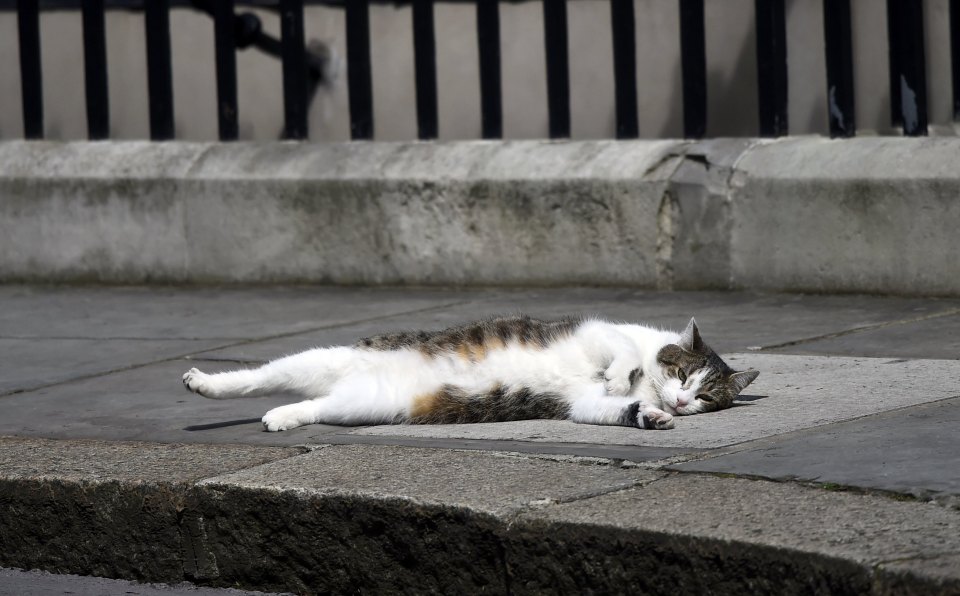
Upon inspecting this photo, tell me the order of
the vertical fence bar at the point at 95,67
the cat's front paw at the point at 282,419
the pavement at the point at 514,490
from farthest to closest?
the vertical fence bar at the point at 95,67
the cat's front paw at the point at 282,419
the pavement at the point at 514,490

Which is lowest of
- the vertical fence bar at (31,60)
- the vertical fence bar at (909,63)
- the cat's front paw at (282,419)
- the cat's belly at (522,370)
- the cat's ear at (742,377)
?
the cat's front paw at (282,419)

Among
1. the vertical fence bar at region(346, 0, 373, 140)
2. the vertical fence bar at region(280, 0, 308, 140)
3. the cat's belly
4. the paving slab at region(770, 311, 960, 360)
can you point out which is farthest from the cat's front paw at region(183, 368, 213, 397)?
the vertical fence bar at region(280, 0, 308, 140)

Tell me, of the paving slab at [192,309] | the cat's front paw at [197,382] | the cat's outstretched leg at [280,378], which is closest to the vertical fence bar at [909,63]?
the paving slab at [192,309]

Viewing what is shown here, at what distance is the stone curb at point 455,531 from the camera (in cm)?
279

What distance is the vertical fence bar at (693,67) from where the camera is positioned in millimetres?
6820

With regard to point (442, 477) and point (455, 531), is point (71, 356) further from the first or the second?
point (455, 531)

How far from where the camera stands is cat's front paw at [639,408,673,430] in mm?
3996

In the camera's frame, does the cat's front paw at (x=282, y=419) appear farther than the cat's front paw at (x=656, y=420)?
Yes

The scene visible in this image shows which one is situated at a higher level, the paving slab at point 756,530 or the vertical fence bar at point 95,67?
the vertical fence bar at point 95,67

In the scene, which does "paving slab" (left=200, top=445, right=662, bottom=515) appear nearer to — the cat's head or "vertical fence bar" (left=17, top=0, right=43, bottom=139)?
the cat's head

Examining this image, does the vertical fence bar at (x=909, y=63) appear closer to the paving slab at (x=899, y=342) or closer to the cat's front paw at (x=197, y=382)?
the paving slab at (x=899, y=342)

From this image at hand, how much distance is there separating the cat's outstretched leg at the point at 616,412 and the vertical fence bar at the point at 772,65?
2836mm

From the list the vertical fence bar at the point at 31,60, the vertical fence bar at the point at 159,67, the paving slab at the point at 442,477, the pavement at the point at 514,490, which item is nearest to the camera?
the pavement at the point at 514,490

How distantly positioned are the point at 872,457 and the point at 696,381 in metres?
1.03
